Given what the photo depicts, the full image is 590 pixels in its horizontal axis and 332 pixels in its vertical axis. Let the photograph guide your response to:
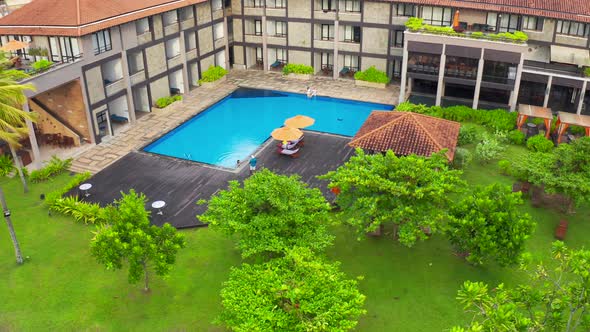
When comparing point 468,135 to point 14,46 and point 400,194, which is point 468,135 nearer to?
point 400,194

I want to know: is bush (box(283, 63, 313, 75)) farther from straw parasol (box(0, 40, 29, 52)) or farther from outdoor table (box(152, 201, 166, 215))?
outdoor table (box(152, 201, 166, 215))

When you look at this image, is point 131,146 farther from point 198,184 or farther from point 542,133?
point 542,133

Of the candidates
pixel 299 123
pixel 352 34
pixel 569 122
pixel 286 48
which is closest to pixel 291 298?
pixel 299 123

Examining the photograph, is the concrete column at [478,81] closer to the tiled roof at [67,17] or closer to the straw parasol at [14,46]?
the tiled roof at [67,17]

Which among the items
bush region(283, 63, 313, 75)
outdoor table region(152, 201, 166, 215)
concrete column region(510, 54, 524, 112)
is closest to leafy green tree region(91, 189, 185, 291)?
outdoor table region(152, 201, 166, 215)

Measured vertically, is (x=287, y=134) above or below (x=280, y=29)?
below

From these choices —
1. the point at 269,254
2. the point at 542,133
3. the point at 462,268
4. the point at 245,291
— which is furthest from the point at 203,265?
the point at 542,133
